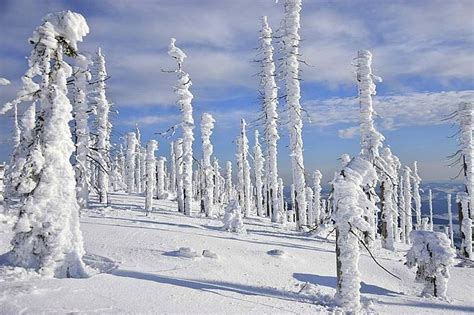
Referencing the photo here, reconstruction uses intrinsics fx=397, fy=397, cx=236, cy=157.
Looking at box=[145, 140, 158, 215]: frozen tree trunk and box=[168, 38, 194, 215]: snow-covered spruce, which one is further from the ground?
box=[168, 38, 194, 215]: snow-covered spruce

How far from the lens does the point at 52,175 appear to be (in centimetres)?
1149

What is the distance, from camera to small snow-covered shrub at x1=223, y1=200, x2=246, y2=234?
22328 millimetres

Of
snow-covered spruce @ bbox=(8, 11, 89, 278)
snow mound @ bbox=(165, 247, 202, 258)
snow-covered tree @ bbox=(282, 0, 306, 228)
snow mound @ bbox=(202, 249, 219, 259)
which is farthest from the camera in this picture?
snow-covered tree @ bbox=(282, 0, 306, 228)

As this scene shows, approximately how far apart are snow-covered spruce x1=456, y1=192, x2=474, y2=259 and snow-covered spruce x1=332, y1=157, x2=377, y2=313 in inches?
635

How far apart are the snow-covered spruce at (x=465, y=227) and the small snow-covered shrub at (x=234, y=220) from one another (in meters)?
14.3

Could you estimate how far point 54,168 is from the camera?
1162 cm

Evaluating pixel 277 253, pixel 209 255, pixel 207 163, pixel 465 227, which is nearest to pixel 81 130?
pixel 207 163

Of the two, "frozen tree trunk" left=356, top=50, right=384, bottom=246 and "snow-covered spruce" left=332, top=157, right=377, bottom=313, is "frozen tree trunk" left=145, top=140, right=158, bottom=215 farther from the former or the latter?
"snow-covered spruce" left=332, top=157, right=377, bottom=313

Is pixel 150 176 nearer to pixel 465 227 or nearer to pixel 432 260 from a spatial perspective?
pixel 432 260

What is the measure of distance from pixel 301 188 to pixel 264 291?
47.4ft

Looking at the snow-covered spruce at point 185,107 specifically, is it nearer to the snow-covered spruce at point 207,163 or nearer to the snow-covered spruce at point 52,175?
the snow-covered spruce at point 207,163

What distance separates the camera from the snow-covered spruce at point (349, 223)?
488 inches

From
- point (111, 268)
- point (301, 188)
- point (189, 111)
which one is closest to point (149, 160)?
point (189, 111)

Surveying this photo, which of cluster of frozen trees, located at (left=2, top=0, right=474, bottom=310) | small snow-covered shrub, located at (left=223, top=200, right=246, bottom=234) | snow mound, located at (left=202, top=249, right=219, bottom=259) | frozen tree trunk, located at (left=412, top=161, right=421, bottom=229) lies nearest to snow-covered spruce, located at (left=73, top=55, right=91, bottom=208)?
cluster of frozen trees, located at (left=2, top=0, right=474, bottom=310)
